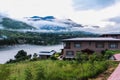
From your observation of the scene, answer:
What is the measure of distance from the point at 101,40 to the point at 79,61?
23.1 m

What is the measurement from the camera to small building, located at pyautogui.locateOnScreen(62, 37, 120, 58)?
4723cm

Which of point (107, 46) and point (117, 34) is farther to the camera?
point (117, 34)

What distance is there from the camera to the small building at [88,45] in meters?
47.2

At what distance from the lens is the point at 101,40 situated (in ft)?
155

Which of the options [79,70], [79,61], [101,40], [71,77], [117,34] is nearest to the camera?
[71,77]

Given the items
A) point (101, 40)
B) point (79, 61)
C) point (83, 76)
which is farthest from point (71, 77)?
point (101, 40)

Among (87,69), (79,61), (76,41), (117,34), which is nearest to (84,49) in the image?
(76,41)

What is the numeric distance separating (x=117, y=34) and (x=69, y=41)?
675 inches

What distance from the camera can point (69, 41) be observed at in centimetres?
4872

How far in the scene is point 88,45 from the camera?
48.2 meters

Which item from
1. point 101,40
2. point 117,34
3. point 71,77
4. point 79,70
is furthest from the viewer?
point 117,34

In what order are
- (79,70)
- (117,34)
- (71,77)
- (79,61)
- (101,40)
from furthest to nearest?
(117,34) < (101,40) < (79,61) < (79,70) < (71,77)

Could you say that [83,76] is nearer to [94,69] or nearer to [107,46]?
[94,69]

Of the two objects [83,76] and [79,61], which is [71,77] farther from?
[79,61]
